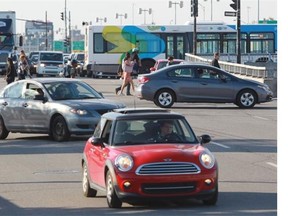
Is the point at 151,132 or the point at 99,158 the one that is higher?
the point at 151,132

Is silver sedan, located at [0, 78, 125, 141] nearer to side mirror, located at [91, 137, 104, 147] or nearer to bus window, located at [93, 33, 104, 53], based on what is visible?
side mirror, located at [91, 137, 104, 147]

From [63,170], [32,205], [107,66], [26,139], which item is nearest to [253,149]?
[63,170]

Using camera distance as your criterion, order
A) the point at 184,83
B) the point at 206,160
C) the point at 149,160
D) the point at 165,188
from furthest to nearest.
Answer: the point at 184,83 < the point at 206,160 < the point at 149,160 < the point at 165,188

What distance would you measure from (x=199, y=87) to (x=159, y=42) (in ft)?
98.0

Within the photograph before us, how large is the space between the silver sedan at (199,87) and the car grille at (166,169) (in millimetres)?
19944

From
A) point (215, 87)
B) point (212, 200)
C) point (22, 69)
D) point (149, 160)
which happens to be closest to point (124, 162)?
point (149, 160)

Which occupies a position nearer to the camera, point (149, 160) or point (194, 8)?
point (149, 160)

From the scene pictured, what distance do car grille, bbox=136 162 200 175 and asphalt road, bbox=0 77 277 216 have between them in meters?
0.49

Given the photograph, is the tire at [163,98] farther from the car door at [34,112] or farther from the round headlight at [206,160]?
the round headlight at [206,160]

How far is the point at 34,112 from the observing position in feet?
71.7

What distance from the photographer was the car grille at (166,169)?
11.4 meters

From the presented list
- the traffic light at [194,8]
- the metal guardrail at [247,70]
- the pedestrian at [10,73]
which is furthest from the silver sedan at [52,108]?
the traffic light at [194,8]

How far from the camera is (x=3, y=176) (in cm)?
1573

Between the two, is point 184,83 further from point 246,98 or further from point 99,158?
point 99,158
